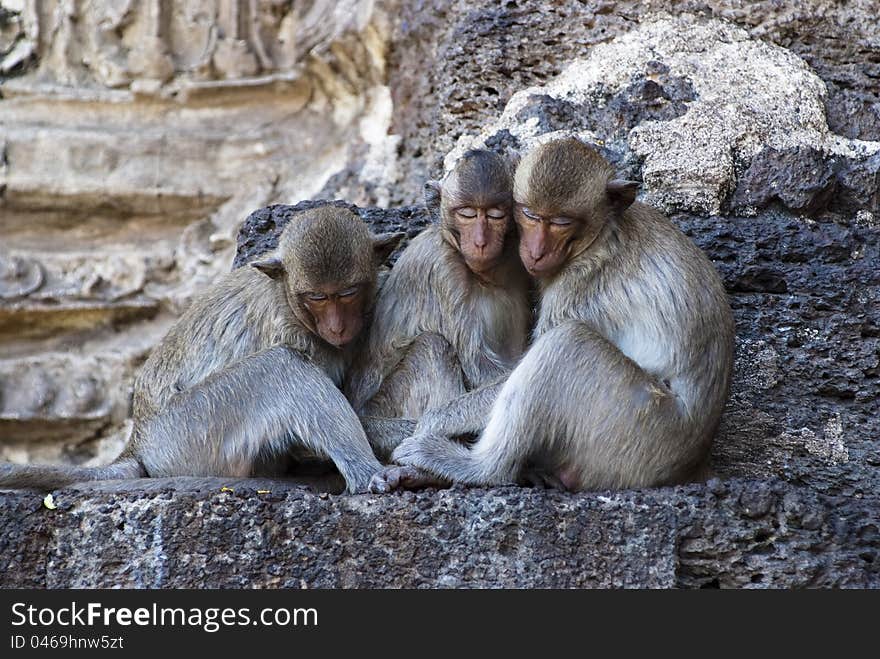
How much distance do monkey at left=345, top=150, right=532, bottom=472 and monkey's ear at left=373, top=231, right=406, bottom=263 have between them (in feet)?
0.30

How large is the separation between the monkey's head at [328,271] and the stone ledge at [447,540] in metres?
0.96

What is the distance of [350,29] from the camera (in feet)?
29.5

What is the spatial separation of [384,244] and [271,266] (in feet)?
1.56

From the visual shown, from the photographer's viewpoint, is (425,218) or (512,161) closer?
(512,161)

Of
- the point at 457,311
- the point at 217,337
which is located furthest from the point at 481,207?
the point at 217,337

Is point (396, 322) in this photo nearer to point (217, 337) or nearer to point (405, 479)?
point (217, 337)

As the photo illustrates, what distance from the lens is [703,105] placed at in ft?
23.0

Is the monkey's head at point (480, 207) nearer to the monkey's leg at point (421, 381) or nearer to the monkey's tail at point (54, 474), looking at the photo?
the monkey's leg at point (421, 381)

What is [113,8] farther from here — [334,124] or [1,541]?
[1,541]

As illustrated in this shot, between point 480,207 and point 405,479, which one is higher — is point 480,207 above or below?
above

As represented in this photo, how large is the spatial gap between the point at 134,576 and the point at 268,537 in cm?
48

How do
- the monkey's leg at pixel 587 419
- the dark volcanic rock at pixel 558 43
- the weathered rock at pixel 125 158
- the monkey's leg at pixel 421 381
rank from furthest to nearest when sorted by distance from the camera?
1. the weathered rock at pixel 125 158
2. the dark volcanic rock at pixel 558 43
3. the monkey's leg at pixel 421 381
4. the monkey's leg at pixel 587 419

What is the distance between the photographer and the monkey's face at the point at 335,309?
5906 mm

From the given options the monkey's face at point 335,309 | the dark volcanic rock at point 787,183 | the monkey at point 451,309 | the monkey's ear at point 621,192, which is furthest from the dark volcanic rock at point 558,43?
the monkey's face at point 335,309
